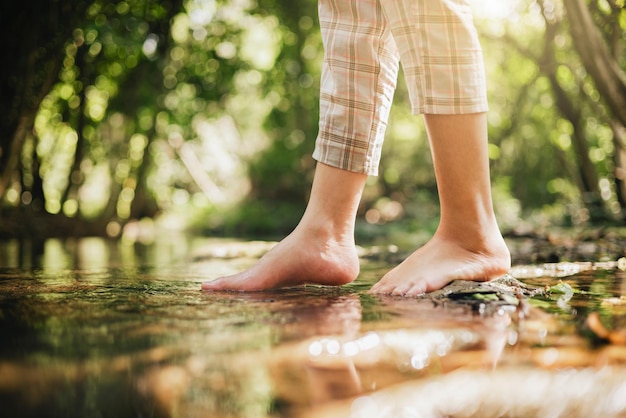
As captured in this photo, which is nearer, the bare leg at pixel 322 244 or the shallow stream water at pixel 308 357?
the shallow stream water at pixel 308 357

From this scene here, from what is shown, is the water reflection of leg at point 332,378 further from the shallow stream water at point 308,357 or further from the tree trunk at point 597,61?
the tree trunk at point 597,61

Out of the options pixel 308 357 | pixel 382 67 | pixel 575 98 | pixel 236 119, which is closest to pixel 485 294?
pixel 308 357

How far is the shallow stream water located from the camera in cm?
71

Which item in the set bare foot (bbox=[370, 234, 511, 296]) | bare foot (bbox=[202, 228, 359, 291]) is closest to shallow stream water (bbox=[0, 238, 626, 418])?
bare foot (bbox=[370, 234, 511, 296])

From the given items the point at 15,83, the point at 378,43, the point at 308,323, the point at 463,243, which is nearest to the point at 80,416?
the point at 308,323

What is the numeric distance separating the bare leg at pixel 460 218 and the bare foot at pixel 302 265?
0.68 ft

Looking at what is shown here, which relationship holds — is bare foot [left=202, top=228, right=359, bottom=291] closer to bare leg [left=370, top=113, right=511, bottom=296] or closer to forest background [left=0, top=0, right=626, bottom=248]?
bare leg [left=370, top=113, right=511, bottom=296]

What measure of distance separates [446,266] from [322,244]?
39cm

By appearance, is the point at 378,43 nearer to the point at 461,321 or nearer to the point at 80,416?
the point at 461,321

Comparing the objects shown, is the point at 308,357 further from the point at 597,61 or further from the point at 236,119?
the point at 236,119

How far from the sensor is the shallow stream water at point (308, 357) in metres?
0.71

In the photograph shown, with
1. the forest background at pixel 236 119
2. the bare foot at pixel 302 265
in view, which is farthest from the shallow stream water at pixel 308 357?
the forest background at pixel 236 119

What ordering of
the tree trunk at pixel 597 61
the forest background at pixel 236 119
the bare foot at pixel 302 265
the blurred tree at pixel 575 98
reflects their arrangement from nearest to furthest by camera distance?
the bare foot at pixel 302 265 → the tree trunk at pixel 597 61 → the blurred tree at pixel 575 98 → the forest background at pixel 236 119

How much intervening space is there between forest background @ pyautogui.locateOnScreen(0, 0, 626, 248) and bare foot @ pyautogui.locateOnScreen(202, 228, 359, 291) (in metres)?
2.42
